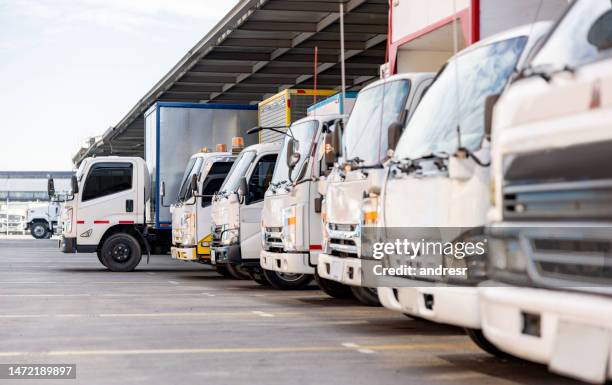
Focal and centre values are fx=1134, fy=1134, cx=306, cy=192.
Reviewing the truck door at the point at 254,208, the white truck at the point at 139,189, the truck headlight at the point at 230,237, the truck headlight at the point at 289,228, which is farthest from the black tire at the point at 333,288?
the white truck at the point at 139,189

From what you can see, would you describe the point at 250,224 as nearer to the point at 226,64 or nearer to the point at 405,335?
the point at 405,335

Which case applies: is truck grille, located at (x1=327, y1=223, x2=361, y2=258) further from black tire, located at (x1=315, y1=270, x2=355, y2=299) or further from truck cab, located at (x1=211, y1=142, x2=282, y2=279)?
truck cab, located at (x1=211, y1=142, x2=282, y2=279)

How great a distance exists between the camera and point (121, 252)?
77.5ft

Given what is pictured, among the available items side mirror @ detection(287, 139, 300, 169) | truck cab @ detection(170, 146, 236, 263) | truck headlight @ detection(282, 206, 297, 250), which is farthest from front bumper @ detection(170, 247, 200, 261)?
side mirror @ detection(287, 139, 300, 169)

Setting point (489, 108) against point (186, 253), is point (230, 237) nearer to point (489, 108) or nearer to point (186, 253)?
point (186, 253)

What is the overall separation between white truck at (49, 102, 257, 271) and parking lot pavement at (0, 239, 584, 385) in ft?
22.1

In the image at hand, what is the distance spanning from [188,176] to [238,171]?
3.87 metres

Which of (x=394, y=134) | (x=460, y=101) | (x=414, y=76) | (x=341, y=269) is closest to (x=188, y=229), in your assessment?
(x=341, y=269)

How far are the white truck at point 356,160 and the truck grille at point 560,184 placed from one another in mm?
4695

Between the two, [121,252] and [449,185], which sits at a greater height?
[449,185]

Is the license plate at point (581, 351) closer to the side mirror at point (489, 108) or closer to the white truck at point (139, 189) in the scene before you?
the side mirror at point (489, 108)

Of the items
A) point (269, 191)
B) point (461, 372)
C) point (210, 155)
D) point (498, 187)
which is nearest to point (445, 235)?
point (461, 372)

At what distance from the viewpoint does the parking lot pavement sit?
8086 mm

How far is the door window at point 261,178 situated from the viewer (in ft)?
57.2
